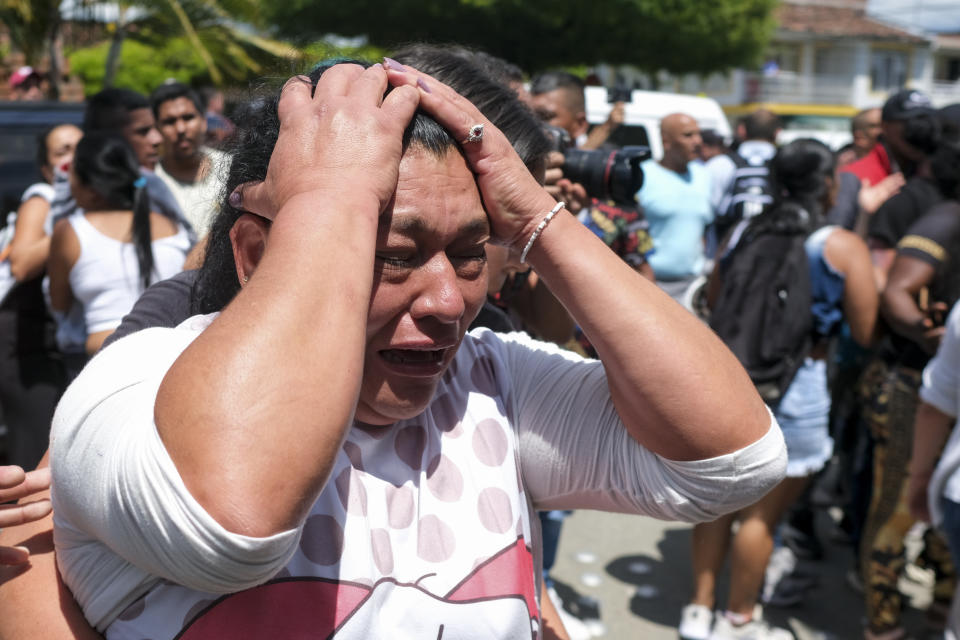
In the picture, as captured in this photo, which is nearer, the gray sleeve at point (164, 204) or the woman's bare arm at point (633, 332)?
the woman's bare arm at point (633, 332)

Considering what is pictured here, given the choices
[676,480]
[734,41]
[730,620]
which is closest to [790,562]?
[730,620]

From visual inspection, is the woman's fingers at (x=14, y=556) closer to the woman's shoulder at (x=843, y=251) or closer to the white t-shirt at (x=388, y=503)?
the white t-shirt at (x=388, y=503)

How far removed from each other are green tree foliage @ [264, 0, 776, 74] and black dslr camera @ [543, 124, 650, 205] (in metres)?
22.1

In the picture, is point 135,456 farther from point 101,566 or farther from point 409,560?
point 409,560

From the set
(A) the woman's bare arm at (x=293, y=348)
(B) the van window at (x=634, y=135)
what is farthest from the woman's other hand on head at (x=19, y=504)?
(B) the van window at (x=634, y=135)

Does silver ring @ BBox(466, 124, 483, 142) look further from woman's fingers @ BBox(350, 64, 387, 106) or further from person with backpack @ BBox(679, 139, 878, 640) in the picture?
person with backpack @ BBox(679, 139, 878, 640)

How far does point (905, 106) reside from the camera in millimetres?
4977

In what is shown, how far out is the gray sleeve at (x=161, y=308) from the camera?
1521mm

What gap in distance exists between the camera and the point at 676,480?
137 centimetres

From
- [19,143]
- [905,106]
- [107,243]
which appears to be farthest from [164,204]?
[905,106]

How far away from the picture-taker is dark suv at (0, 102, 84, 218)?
5.30 m

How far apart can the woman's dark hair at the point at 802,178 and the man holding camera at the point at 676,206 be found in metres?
1.88

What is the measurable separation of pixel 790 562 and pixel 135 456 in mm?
3957

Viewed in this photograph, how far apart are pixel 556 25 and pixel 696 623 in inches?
868
